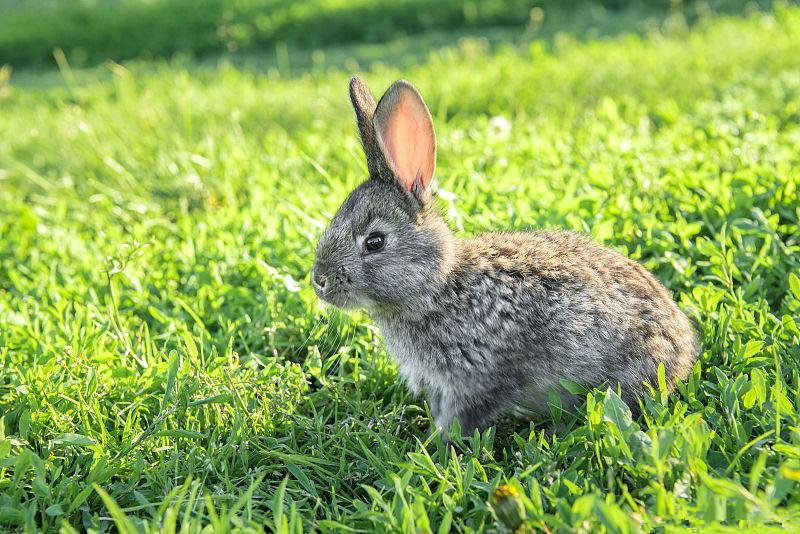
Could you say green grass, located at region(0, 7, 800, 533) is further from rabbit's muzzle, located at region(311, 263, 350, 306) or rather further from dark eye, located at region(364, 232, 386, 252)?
dark eye, located at region(364, 232, 386, 252)

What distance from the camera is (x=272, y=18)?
13.4 meters

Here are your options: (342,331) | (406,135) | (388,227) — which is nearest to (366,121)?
(406,135)

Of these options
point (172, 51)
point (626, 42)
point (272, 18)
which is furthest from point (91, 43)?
point (626, 42)

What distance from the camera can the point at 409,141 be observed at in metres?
3.20

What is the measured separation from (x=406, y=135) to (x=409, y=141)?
0.03 meters

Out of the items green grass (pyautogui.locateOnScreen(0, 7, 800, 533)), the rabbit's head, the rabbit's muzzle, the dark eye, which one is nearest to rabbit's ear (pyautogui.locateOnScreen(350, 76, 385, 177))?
the rabbit's head

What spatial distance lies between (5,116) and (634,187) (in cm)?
833

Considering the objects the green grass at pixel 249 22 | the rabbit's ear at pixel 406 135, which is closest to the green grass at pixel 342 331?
the rabbit's ear at pixel 406 135

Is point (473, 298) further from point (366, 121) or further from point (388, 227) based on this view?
point (366, 121)

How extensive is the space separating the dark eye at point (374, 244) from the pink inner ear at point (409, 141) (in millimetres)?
251

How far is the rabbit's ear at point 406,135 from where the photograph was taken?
3.07m

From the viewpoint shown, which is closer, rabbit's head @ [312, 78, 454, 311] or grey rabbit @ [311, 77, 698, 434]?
grey rabbit @ [311, 77, 698, 434]

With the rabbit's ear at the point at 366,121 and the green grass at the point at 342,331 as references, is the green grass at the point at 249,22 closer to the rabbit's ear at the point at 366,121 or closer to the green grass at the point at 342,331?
the green grass at the point at 342,331

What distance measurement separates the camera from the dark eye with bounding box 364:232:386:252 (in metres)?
3.19
